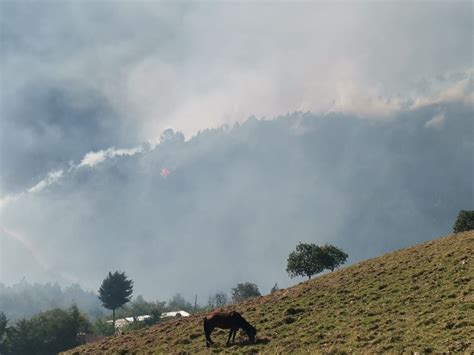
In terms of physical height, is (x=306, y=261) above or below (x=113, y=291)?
below

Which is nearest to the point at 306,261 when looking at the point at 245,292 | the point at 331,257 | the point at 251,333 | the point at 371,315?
the point at 331,257

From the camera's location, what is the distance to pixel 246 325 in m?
26.5

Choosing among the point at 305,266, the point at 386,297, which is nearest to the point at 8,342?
the point at 305,266

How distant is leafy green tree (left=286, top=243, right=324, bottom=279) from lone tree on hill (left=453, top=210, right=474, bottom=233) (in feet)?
89.2

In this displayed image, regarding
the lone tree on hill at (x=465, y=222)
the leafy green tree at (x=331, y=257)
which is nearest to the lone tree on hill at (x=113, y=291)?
the leafy green tree at (x=331, y=257)

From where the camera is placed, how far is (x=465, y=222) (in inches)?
3061

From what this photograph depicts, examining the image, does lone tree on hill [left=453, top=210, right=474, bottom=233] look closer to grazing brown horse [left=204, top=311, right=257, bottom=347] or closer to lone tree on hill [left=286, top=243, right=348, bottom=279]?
lone tree on hill [left=286, top=243, right=348, bottom=279]

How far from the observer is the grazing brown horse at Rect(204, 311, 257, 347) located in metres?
26.3

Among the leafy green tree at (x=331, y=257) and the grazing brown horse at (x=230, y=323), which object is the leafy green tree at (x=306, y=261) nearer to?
the leafy green tree at (x=331, y=257)

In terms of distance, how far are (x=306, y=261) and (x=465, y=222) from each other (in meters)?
31.9

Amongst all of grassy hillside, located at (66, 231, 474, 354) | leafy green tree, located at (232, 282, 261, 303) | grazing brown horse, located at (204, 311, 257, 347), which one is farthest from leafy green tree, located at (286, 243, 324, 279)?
leafy green tree, located at (232, 282, 261, 303)

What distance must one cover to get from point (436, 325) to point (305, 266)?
6938 centimetres

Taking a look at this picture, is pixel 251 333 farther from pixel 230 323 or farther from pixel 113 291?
pixel 113 291

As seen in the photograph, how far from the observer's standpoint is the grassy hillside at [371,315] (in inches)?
824
